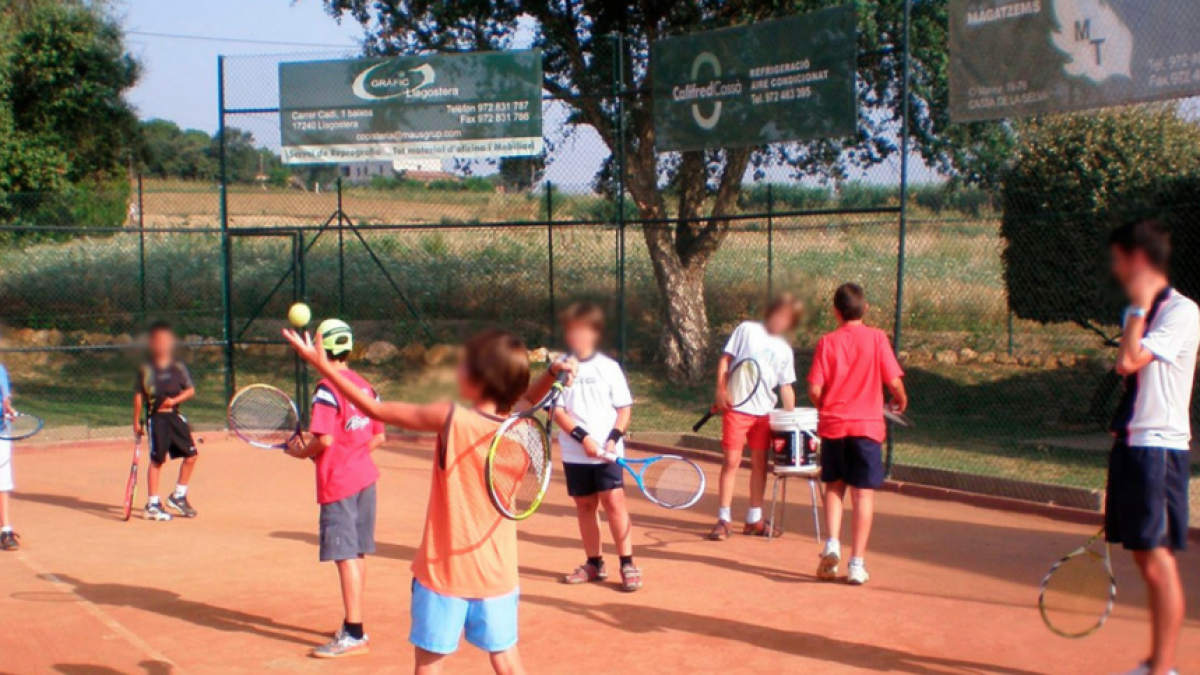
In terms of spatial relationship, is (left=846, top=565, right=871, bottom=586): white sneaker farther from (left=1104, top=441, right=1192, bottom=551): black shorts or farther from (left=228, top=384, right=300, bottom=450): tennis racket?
(left=228, top=384, right=300, bottom=450): tennis racket

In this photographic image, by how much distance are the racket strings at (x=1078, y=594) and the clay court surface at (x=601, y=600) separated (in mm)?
354

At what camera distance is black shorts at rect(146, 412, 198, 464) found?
10.2 meters

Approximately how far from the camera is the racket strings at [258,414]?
294 inches

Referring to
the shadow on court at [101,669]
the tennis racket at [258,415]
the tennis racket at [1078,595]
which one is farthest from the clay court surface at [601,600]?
the tennis racket at [258,415]

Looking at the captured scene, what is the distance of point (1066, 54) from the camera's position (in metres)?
10.6

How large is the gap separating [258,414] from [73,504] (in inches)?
163

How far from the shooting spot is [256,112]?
16047 millimetres

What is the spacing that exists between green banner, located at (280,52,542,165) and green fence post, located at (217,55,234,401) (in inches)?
31.6

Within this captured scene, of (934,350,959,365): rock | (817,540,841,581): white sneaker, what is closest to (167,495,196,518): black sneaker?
(817,540,841,581): white sneaker

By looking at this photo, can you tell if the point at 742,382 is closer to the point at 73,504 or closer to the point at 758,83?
the point at 758,83

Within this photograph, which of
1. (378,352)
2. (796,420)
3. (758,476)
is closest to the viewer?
(796,420)

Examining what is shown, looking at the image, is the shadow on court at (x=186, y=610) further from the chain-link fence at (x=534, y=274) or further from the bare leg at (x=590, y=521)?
the chain-link fence at (x=534, y=274)

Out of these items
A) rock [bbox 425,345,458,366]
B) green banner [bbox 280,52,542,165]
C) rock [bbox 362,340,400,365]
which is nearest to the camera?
rock [bbox 425,345,458,366]

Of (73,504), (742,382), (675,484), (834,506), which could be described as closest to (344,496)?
(675,484)
